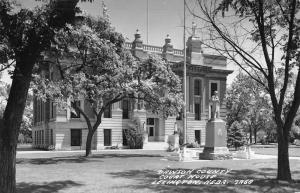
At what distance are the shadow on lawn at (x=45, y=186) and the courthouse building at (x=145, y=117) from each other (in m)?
32.7

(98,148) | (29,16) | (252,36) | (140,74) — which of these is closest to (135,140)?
(98,148)

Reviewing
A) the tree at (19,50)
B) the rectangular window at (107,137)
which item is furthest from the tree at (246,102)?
the tree at (19,50)

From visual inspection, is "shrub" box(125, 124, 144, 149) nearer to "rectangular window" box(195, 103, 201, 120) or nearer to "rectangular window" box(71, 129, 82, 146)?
"rectangular window" box(71, 129, 82, 146)

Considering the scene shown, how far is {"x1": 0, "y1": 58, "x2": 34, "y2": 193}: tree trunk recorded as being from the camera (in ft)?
29.9

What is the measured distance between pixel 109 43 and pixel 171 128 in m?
30.2

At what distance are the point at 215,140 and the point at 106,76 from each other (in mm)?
8516

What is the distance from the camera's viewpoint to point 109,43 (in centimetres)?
2648

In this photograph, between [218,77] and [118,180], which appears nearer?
[118,180]

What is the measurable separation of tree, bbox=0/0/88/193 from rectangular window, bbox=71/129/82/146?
38.5 m

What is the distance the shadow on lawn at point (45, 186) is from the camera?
12.1 metres

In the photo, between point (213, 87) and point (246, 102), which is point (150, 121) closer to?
point (213, 87)

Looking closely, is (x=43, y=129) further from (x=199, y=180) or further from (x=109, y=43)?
(x=199, y=180)

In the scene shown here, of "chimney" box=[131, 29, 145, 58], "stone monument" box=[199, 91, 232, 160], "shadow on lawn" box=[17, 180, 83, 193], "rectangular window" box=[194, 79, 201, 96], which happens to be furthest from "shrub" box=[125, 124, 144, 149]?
"shadow on lawn" box=[17, 180, 83, 193]

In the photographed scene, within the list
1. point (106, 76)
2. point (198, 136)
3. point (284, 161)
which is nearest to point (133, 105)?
point (198, 136)
